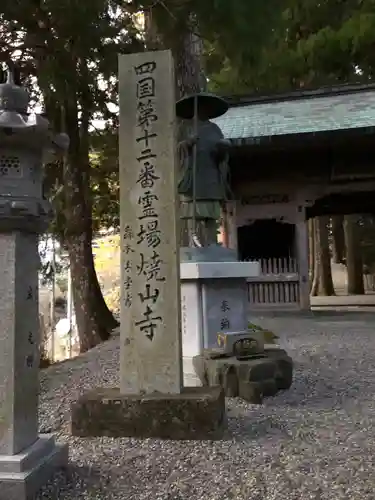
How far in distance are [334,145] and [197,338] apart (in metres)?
5.55

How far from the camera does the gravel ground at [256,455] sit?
2512 millimetres

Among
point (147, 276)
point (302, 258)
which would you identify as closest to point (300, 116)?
point (302, 258)

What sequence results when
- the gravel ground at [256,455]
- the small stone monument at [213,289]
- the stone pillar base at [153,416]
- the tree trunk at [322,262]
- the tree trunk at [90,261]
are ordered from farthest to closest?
the tree trunk at [322,262] → the tree trunk at [90,261] → the small stone monument at [213,289] → the stone pillar base at [153,416] → the gravel ground at [256,455]

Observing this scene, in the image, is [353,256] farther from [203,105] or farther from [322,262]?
[203,105]

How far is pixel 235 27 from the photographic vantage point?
15.2 ft

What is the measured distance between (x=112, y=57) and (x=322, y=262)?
1441cm

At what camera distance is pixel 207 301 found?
5191 millimetres

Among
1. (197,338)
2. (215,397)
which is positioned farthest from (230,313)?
(215,397)

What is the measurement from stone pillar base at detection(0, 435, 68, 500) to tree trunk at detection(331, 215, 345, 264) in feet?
63.8

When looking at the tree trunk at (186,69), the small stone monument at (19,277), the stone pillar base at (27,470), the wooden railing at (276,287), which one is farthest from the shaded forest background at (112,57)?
the wooden railing at (276,287)

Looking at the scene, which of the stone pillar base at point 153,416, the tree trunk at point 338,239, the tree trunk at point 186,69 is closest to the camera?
the stone pillar base at point 153,416

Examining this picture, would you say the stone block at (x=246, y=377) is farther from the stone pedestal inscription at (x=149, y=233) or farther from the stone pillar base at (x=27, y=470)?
the stone pillar base at (x=27, y=470)

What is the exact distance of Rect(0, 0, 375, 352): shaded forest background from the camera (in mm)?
4891

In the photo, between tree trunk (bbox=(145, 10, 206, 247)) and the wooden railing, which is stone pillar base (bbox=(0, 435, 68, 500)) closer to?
tree trunk (bbox=(145, 10, 206, 247))
